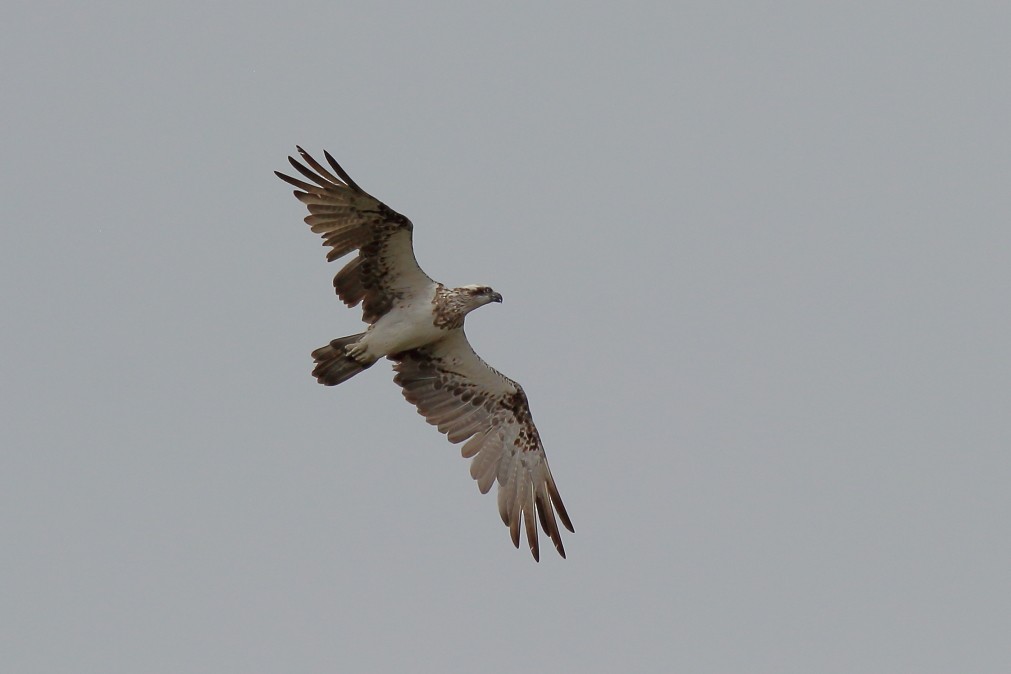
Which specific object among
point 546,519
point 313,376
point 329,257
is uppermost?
point 329,257

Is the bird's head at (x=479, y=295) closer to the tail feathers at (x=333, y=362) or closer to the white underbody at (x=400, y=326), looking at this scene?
the white underbody at (x=400, y=326)

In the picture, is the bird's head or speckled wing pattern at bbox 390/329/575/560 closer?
the bird's head

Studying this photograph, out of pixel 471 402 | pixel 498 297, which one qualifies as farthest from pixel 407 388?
pixel 498 297

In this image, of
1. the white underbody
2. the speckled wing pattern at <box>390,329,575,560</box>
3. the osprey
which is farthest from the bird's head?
the speckled wing pattern at <box>390,329,575,560</box>

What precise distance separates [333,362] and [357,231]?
1.70m

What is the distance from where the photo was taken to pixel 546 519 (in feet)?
61.2

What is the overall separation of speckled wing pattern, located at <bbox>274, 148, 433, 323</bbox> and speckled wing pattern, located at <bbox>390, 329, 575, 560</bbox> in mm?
1483

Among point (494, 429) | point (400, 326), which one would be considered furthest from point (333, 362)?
point (494, 429)

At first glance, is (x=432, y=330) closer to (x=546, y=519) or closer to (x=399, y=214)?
(x=399, y=214)

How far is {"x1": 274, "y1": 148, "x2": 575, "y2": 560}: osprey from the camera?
16797mm

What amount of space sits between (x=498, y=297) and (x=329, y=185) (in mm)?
2487

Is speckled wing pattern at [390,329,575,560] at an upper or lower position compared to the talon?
lower

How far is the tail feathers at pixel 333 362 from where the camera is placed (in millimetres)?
17297

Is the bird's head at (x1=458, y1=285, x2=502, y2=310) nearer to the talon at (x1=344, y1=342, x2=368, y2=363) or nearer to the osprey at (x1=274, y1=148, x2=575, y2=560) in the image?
the osprey at (x1=274, y1=148, x2=575, y2=560)
